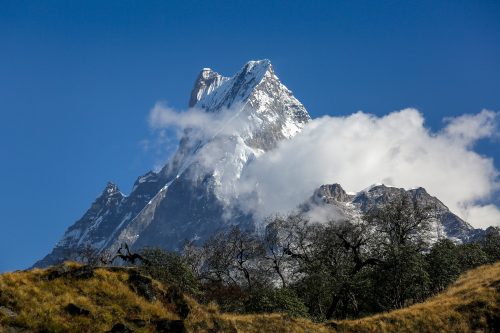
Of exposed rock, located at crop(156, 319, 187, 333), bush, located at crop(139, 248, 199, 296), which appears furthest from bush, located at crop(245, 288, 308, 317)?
exposed rock, located at crop(156, 319, 187, 333)

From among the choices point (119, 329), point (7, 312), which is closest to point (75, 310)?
point (119, 329)

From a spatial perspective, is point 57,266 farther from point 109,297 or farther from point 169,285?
point 169,285

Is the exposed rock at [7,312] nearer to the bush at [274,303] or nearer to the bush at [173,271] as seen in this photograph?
the bush at [274,303]

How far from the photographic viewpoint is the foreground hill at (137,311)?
2708cm

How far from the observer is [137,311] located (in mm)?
29797

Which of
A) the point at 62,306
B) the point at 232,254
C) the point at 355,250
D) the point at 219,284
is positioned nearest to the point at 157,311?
the point at 62,306

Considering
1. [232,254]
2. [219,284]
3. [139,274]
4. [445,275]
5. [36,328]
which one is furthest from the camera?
[232,254]

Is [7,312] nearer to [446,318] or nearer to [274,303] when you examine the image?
[274,303]

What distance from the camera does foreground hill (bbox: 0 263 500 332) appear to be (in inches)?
1066

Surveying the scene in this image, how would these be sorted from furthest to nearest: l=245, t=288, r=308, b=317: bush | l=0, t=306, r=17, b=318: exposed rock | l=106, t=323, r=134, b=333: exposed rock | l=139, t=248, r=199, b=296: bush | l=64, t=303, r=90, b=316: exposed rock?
l=139, t=248, r=199, b=296: bush < l=245, t=288, r=308, b=317: bush < l=64, t=303, r=90, b=316: exposed rock < l=106, t=323, r=134, b=333: exposed rock < l=0, t=306, r=17, b=318: exposed rock

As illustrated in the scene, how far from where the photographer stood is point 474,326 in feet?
120

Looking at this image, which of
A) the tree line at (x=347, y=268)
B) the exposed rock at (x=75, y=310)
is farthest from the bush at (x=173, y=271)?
the exposed rock at (x=75, y=310)

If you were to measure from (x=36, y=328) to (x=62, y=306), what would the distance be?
85.9 inches

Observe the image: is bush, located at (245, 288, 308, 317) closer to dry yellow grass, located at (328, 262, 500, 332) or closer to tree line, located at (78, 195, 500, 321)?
tree line, located at (78, 195, 500, 321)
